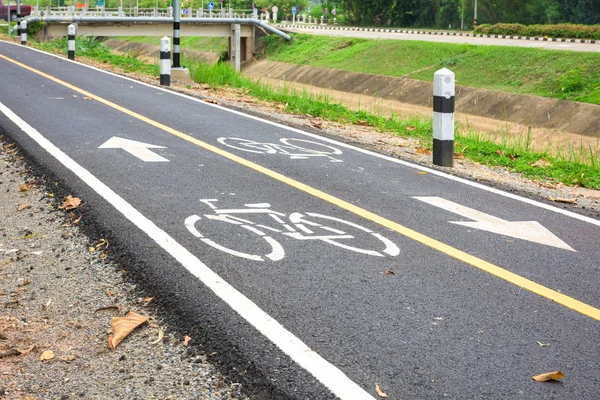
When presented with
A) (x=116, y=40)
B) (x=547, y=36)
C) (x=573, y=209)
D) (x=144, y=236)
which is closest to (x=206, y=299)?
(x=144, y=236)

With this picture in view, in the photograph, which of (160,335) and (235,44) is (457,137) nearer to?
(160,335)

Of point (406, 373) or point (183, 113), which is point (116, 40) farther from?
point (406, 373)

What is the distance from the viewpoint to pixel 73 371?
12.5 ft

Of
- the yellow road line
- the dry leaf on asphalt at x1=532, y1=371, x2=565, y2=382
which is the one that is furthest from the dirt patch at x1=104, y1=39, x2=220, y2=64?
the dry leaf on asphalt at x1=532, y1=371, x2=565, y2=382

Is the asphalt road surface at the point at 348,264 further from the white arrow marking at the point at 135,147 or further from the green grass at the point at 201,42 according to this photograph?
the green grass at the point at 201,42

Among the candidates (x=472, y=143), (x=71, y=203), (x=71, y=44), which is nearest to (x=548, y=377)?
(x=71, y=203)

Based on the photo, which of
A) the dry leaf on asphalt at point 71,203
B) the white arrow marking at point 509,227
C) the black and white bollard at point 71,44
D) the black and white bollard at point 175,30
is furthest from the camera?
the black and white bollard at point 71,44

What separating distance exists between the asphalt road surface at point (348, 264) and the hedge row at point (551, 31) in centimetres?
3963

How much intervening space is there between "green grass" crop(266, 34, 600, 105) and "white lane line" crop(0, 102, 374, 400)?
2482cm

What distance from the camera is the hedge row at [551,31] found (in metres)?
45.6

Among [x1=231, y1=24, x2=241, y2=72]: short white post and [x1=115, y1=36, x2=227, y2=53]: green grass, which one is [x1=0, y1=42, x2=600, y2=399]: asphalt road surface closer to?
[x1=231, y1=24, x2=241, y2=72]: short white post

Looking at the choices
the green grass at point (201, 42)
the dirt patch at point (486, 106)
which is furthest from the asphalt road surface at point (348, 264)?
the green grass at point (201, 42)

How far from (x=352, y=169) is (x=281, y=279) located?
3.97m

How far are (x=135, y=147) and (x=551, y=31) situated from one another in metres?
42.6
